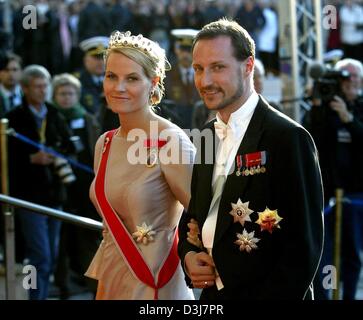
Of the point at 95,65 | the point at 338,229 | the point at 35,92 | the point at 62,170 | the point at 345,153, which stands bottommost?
the point at 338,229

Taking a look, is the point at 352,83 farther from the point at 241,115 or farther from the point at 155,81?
the point at 241,115

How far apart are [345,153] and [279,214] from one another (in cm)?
432

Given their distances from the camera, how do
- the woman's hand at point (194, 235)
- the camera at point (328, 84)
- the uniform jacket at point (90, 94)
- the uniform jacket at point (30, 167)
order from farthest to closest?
the uniform jacket at point (90, 94) → the uniform jacket at point (30, 167) → the camera at point (328, 84) → the woman's hand at point (194, 235)

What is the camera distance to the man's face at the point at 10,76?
910 cm

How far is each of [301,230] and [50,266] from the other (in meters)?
4.29

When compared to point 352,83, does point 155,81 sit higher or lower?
lower

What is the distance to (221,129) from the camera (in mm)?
3713

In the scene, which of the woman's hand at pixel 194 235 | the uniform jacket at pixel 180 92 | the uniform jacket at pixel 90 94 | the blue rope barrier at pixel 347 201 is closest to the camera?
the woman's hand at pixel 194 235

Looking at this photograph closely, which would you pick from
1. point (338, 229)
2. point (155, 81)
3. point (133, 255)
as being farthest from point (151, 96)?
point (338, 229)

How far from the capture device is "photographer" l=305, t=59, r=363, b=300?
24.6ft

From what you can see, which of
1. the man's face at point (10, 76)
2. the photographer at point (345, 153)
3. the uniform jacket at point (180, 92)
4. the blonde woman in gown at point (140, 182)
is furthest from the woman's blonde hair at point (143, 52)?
the man's face at point (10, 76)

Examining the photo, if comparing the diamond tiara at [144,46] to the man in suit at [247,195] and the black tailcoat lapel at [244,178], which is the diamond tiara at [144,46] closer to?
the man in suit at [247,195]

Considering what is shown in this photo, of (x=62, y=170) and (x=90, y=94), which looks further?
(x=90, y=94)

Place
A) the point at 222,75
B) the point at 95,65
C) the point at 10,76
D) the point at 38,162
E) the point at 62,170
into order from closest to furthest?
1. the point at 222,75
2. the point at 38,162
3. the point at 62,170
4. the point at 10,76
5. the point at 95,65
